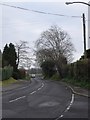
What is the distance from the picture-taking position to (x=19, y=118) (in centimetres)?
1407

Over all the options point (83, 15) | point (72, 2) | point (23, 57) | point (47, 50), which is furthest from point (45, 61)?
point (72, 2)

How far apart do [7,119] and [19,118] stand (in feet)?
1.70

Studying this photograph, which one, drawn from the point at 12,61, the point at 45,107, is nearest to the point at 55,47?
the point at 12,61

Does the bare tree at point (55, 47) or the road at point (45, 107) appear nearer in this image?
the road at point (45, 107)

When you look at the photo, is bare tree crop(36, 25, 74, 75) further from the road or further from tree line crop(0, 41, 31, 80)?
the road

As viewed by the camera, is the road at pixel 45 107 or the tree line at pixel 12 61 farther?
the tree line at pixel 12 61

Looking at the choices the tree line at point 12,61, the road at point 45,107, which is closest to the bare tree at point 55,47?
the tree line at point 12,61

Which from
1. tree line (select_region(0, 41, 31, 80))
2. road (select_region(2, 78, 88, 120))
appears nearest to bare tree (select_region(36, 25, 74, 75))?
tree line (select_region(0, 41, 31, 80))

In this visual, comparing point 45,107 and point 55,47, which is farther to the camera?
point 55,47

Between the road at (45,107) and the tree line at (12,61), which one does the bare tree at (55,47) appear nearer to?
the tree line at (12,61)

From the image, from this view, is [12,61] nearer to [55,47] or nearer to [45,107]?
[55,47]

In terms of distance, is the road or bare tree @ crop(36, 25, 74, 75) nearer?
the road

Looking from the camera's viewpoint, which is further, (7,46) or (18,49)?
(18,49)

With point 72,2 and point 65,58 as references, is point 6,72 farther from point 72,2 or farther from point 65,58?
point 72,2
